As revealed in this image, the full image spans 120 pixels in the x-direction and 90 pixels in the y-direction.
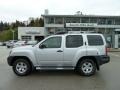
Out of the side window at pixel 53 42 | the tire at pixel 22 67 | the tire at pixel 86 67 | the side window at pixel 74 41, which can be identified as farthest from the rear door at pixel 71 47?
the tire at pixel 22 67

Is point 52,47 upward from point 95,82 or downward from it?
upward

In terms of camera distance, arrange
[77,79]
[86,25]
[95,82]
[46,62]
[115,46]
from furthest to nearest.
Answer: [86,25], [115,46], [46,62], [77,79], [95,82]

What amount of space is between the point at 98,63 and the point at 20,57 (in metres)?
3.54

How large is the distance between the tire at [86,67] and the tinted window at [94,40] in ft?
2.62

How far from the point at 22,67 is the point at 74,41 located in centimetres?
263

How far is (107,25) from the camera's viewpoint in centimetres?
4288

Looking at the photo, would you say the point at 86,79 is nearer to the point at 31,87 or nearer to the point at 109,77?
the point at 109,77

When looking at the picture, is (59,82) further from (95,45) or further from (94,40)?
(94,40)

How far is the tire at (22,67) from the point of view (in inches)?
335

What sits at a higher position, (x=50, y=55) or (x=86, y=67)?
(x=50, y=55)

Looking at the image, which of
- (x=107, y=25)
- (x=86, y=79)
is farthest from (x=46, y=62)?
(x=107, y=25)

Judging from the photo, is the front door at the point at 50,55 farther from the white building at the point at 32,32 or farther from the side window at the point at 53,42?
the white building at the point at 32,32

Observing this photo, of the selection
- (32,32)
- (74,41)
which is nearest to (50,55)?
(74,41)

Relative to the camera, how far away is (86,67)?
8523 millimetres
